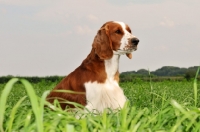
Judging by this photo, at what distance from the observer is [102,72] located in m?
6.86

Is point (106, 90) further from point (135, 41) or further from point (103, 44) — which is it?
point (135, 41)

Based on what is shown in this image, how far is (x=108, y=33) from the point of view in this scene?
7.05m

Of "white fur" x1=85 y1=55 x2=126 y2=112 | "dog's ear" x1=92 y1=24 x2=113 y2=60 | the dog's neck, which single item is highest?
"dog's ear" x1=92 y1=24 x2=113 y2=60

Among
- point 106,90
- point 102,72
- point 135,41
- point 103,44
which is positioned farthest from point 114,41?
point 106,90

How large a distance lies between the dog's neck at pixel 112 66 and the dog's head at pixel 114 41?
8cm

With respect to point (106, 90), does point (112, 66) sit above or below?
above

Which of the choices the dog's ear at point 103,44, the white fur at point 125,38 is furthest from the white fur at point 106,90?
the white fur at point 125,38

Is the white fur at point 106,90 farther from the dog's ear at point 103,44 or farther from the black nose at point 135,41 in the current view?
the black nose at point 135,41

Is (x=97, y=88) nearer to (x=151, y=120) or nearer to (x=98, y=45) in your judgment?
(x=98, y=45)

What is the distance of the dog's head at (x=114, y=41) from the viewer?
6.86 meters

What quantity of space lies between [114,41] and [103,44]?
21cm

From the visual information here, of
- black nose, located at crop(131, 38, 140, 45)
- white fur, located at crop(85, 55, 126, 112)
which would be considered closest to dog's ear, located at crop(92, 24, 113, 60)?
white fur, located at crop(85, 55, 126, 112)

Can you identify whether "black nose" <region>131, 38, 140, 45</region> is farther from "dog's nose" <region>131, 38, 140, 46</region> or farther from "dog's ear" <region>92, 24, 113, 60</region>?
"dog's ear" <region>92, 24, 113, 60</region>

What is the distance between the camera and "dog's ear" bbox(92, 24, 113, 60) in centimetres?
688
